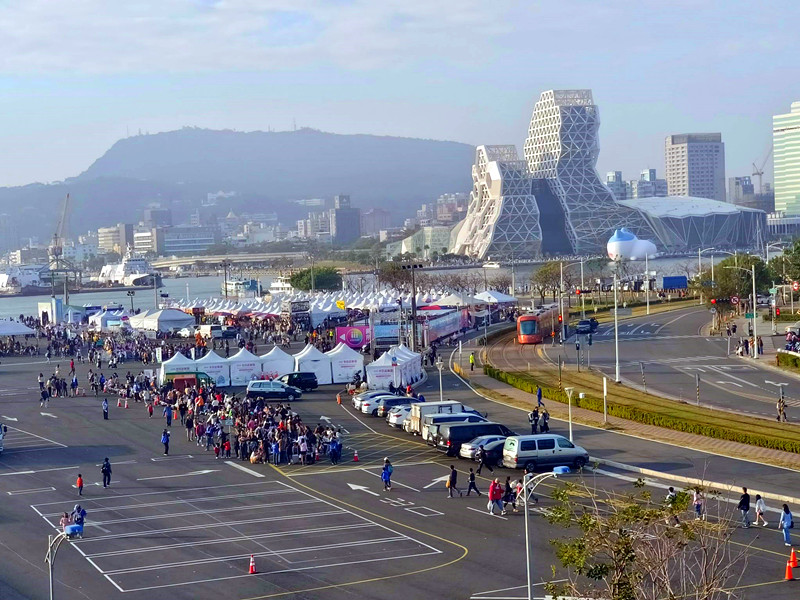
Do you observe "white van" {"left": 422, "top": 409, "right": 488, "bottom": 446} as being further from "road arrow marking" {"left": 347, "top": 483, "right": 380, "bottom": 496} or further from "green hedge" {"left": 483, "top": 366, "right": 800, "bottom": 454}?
"green hedge" {"left": 483, "top": 366, "right": 800, "bottom": 454}

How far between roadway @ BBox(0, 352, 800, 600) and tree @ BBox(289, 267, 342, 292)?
289ft

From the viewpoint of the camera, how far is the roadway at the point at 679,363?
38.7 meters

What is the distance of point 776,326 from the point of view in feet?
202

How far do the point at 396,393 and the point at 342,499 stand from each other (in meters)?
15.8

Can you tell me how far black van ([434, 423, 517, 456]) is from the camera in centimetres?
2989

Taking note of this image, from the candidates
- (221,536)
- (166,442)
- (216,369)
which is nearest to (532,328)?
(216,369)

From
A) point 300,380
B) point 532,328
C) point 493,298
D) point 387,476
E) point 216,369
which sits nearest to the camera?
point 387,476

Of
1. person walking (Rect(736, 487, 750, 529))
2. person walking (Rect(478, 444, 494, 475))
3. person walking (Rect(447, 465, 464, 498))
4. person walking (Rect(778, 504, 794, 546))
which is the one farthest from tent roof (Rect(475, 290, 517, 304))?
person walking (Rect(778, 504, 794, 546))

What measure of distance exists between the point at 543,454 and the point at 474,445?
216 cm

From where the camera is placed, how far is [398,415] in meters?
34.9

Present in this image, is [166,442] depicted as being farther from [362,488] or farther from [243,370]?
[243,370]

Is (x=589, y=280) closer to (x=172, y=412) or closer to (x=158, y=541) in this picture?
(x=172, y=412)

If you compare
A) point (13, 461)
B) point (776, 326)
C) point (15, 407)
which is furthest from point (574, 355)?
point (13, 461)

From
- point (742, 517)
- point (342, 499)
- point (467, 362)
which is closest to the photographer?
point (742, 517)
